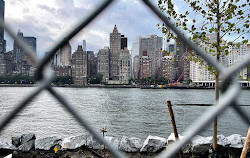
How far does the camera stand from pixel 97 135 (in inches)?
16.0

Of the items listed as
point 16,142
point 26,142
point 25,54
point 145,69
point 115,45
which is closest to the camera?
point 25,54

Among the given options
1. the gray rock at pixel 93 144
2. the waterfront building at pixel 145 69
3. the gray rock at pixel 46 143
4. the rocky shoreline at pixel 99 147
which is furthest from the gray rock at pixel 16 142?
the waterfront building at pixel 145 69

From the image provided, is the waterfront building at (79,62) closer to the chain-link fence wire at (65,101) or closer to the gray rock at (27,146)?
the chain-link fence wire at (65,101)

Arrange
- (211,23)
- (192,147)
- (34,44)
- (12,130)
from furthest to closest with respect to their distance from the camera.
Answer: (12,130) < (192,147) < (211,23) < (34,44)

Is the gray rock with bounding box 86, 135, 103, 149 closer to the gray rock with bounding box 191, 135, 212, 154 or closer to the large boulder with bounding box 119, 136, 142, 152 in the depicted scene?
the large boulder with bounding box 119, 136, 142, 152

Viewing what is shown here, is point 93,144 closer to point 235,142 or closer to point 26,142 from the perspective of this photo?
point 26,142

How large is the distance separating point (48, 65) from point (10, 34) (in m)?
0.10

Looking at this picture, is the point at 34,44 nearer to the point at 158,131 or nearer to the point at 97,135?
the point at 97,135

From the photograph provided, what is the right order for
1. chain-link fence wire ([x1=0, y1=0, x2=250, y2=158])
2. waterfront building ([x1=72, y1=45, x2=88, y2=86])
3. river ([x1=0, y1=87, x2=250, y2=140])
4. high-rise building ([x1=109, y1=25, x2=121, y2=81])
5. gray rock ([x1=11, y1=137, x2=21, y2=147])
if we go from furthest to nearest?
river ([x1=0, y1=87, x2=250, y2=140]), gray rock ([x1=11, y1=137, x2=21, y2=147]), high-rise building ([x1=109, y1=25, x2=121, y2=81]), waterfront building ([x1=72, y1=45, x2=88, y2=86]), chain-link fence wire ([x1=0, y1=0, x2=250, y2=158])

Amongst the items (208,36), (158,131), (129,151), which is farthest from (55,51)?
(158,131)

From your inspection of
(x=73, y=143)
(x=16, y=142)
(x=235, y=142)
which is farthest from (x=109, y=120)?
(x=235, y=142)

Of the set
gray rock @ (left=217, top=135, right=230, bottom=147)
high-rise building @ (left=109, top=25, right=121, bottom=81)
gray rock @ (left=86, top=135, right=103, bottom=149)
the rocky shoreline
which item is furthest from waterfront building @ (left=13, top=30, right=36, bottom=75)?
gray rock @ (left=217, top=135, right=230, bottom=147)

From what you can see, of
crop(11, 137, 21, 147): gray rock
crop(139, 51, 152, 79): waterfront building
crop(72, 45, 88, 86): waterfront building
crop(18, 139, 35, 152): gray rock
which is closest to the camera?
crop(72, 45, 88, 86): waterfront building

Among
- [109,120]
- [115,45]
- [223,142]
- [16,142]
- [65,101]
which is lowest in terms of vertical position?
[109,120]
